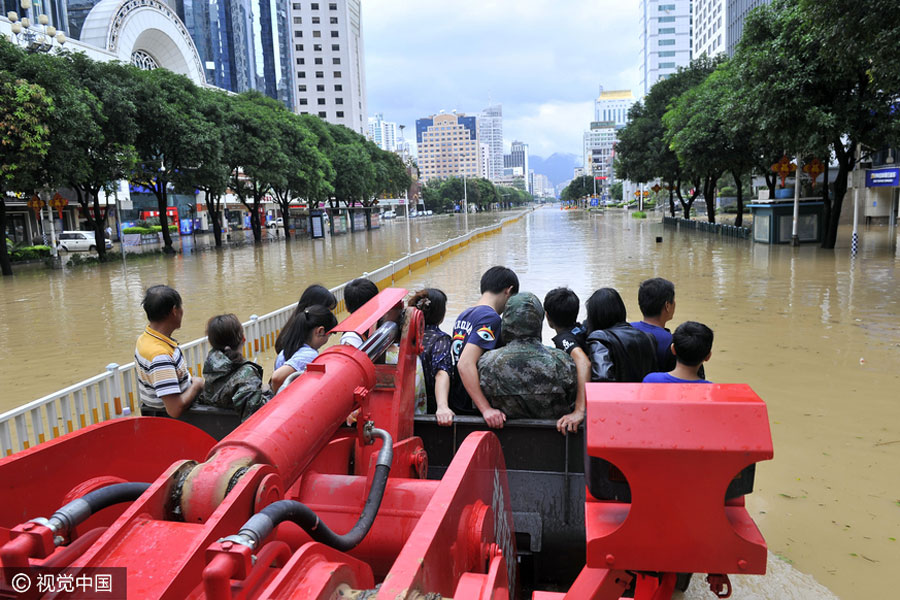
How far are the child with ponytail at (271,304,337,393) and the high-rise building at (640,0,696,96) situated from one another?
13822cm

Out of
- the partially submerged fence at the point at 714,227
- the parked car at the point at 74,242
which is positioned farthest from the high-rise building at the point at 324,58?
the partially submerged fence at the point at 714,227

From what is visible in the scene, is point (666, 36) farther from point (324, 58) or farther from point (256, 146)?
point (256, 146)

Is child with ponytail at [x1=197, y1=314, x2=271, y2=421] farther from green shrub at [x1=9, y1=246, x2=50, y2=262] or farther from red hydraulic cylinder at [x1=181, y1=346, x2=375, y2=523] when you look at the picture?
green shrub at [x1=9, y1=246, x2=50, y2=262]

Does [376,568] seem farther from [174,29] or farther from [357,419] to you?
[174,29]

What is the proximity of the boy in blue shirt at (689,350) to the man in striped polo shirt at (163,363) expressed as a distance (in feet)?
9.43

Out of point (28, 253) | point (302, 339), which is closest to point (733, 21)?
point (28, 253)

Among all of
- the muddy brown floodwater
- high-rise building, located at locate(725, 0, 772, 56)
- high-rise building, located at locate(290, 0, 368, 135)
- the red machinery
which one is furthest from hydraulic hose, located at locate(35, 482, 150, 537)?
high-rise building, located at locate(290, 0, 368, 135)

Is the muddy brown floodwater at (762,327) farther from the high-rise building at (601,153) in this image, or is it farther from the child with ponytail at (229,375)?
the high-rise building at (601,153)

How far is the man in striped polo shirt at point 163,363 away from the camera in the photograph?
397 centimetres

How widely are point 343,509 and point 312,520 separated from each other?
68 centimetres

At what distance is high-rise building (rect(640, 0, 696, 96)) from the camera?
128125 mm

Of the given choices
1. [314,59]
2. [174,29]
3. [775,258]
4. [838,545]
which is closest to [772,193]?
[775,258]

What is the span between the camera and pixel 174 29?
196 feet

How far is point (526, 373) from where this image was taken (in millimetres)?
3596
